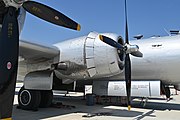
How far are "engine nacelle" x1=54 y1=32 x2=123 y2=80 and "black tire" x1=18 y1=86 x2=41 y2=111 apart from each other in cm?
168

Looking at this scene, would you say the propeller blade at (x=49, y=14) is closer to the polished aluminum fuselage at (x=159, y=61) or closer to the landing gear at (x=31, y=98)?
the landing gear at (x=31, y=98)

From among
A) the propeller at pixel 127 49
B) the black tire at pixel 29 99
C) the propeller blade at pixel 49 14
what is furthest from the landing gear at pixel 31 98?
the propeller blade at pixel 49 14

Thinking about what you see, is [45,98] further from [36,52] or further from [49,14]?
[49,14]

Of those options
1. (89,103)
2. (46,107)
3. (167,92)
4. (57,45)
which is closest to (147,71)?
(167,92)

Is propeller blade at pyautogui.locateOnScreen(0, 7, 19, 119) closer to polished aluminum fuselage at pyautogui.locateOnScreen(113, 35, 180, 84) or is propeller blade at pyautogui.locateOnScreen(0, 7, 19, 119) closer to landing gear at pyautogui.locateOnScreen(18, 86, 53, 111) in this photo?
landing gear at pyautogui.locateOnScreen(18, 86, 53, 111)

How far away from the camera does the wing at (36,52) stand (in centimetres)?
844

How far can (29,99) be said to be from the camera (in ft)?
34.0

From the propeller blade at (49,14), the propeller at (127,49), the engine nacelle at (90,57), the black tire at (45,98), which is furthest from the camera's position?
the black tire at (45,98)

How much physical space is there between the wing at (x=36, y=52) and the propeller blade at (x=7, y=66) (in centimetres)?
384

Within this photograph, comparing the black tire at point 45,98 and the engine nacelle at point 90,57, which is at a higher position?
the engine nacelle at point 90,57

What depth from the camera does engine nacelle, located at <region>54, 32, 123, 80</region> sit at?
8828 mm

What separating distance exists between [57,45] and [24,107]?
9.96ft

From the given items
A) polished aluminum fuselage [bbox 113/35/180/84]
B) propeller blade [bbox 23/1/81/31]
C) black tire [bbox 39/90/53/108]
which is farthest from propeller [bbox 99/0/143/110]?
black tire [bbox 39/90/53/108]

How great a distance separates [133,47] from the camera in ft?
29.7
